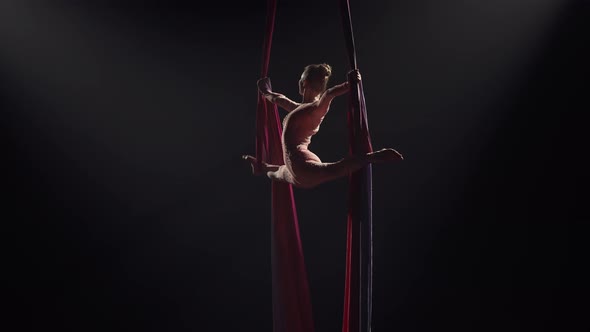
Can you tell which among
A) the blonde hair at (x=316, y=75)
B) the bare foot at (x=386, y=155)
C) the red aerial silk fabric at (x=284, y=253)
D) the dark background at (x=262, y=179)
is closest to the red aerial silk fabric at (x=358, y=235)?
the bare foot at (x=386, y=155)

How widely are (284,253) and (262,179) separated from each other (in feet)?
5.11

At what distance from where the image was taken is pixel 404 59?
3.69 metres

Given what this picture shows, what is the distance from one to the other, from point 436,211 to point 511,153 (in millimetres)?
681

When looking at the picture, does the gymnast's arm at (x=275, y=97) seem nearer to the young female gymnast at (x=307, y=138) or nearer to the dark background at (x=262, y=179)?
the young female gymnast at (x=307, y=138)

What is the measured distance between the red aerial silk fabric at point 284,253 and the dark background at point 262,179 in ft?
4.35

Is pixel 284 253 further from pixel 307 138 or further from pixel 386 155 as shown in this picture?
pixel 386 155

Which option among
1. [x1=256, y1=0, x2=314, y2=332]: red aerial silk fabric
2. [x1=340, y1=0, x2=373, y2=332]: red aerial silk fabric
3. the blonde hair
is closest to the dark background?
[x1=256, y1=0, x2=314, y2=332]: red aerial silk fabric

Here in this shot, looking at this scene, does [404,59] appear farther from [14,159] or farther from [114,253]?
[14,159]

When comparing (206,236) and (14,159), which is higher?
(14,159)

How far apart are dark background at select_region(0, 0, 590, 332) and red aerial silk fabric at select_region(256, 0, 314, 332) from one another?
133 cm

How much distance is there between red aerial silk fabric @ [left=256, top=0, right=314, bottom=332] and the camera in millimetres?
2494

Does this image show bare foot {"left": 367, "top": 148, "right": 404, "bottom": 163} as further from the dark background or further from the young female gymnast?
the dark background

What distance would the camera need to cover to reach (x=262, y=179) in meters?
4.02

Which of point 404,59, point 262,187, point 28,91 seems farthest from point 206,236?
point 404,59
